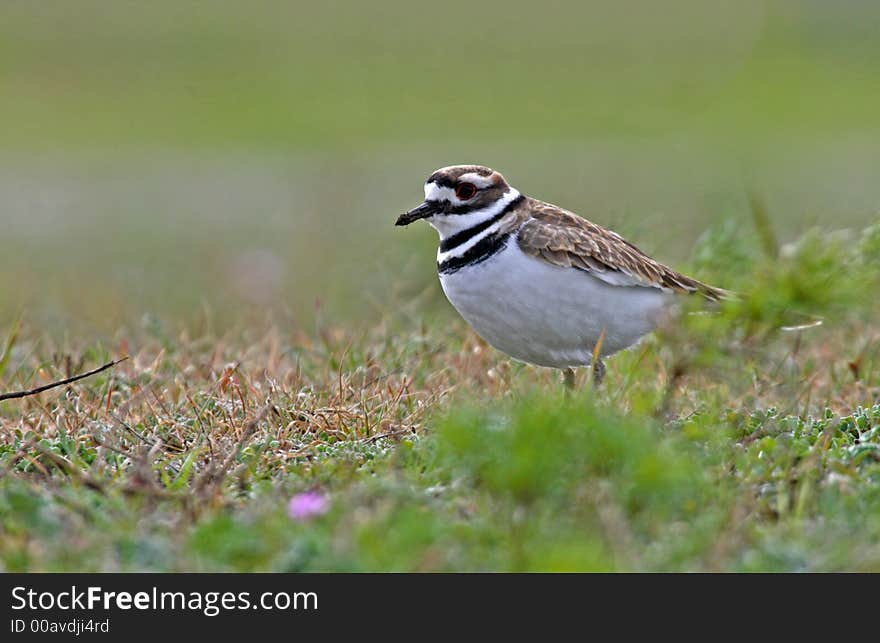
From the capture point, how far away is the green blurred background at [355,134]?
34.1 feet

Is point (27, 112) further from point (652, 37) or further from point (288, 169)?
point (652, 37)

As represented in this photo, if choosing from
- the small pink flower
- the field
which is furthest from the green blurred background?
the small pink flower

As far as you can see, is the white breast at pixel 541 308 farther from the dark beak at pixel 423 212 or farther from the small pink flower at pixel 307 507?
the small pink flower at pixel 307 507

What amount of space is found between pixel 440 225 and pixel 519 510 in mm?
1716

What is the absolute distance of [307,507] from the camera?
3.87m

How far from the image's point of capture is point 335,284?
9008 millimetres

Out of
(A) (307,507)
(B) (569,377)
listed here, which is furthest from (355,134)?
(A) (307,507)

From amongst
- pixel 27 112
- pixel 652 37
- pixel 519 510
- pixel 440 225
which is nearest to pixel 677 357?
pixel 519 510

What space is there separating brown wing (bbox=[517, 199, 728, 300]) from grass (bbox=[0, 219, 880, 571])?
45 centimetres

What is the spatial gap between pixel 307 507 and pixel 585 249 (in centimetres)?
188

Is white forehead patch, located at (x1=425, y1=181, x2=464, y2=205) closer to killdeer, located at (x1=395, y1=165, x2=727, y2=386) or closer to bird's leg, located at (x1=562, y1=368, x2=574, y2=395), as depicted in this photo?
killdeer, located at (x1=395, y1=165, x2=727, y2=386)

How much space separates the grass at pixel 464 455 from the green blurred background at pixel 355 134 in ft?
3.59

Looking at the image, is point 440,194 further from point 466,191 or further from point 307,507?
point 307,507
